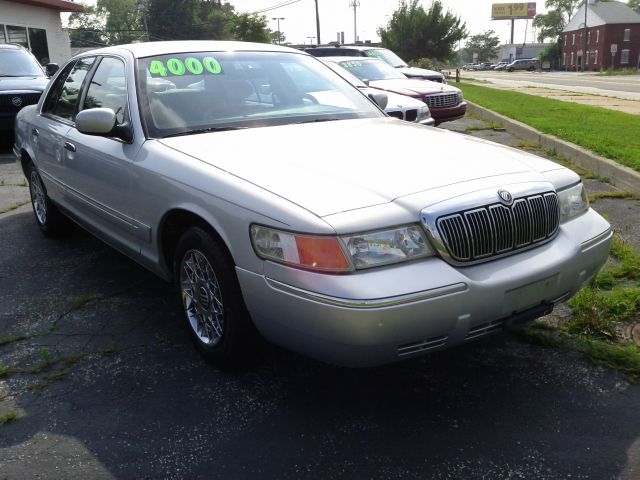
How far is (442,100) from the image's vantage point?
11.1 metres

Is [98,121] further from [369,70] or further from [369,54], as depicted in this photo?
[369,54]

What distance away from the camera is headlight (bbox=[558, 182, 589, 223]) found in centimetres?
310

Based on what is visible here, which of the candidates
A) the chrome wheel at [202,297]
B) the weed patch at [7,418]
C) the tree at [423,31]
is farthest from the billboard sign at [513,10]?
the weed patch at [7,418]

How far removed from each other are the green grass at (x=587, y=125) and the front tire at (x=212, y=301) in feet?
17.0

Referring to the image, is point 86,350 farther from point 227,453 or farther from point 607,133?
point 607,133

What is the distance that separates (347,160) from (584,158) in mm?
5315

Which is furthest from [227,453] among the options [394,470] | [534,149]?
[534,149]

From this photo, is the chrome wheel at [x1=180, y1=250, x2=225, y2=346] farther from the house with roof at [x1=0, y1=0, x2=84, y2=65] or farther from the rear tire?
the house with roof at [x1=0, y1=0, x2=84, y2=65]

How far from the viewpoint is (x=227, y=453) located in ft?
8.48

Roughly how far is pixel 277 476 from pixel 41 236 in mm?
4196

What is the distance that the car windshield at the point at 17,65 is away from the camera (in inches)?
466

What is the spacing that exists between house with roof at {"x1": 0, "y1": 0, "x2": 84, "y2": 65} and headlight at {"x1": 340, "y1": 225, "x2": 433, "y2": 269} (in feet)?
69.7

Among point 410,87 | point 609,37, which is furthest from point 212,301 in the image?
point 609,37

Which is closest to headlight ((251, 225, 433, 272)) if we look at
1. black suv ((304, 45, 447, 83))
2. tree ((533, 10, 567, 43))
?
black suv ((304, 45, 447, 83))
